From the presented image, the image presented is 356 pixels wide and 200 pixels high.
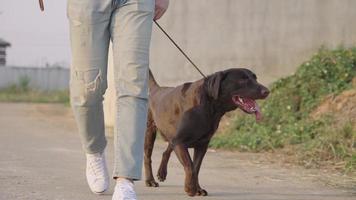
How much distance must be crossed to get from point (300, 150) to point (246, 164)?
87 centimetres

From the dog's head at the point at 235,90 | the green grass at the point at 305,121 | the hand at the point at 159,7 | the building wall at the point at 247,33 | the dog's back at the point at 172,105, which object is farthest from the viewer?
the building wall at the point at 247,33

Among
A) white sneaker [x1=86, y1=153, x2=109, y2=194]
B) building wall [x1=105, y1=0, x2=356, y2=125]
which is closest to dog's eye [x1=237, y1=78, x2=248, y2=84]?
white sneaker [x1=86, y1=153, x2=109, y2=194]

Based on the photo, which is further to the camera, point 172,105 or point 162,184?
point 162,184

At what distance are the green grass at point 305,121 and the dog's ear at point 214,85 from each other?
269 centimetres

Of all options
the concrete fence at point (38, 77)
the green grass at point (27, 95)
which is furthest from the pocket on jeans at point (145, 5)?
the concrete fence at point (38, 77)

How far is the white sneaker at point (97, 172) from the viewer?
210 inches

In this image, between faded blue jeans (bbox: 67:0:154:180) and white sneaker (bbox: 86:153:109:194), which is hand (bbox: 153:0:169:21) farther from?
white sneaker (bbox: 86:153:109:194)

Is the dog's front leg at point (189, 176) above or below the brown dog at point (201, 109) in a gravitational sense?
below

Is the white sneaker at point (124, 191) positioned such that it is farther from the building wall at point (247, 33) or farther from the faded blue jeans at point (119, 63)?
the building wall at point (247, 33)

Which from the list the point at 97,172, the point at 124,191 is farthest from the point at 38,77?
the point at 124,191

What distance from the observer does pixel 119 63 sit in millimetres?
4586

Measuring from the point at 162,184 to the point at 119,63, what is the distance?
2117mm

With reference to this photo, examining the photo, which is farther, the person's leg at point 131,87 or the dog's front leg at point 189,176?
the dog's front leg at point 189,176

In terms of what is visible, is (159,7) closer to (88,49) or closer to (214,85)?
(88,49)
